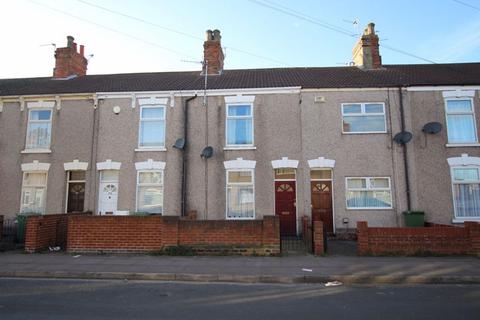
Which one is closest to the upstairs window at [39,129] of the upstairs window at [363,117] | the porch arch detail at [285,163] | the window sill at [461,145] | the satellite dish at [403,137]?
the porch arch detail at [285,163]

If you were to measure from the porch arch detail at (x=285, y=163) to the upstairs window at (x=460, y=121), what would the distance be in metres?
6.14

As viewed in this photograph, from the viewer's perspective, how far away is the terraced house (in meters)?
13.2

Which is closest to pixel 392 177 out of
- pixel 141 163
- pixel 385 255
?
pixel 385 255

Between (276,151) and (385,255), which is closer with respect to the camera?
(385,255)

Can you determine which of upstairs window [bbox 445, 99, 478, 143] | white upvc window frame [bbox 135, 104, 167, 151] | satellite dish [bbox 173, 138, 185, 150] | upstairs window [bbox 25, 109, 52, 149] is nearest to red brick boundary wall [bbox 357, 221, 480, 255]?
upstairs window [bbox 445, 99, 478, 143]

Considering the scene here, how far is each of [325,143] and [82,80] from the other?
40.8 ft

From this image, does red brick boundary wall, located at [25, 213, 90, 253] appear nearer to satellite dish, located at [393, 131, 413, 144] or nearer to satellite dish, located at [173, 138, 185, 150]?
satellite dish, located at [173, 138, 185, 150]

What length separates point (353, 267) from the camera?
835cm

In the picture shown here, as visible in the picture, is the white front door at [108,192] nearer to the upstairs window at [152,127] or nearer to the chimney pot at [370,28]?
the upstairs window at [152,127]

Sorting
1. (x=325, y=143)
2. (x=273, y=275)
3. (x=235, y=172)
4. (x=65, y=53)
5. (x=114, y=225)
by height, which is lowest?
(x=273, y=275)

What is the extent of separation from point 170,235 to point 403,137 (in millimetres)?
9427

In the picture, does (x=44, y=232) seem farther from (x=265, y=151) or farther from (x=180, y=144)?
(x=265, y=151)

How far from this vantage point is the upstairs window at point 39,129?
14.6m

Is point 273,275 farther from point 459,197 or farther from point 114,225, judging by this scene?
point 459,197
